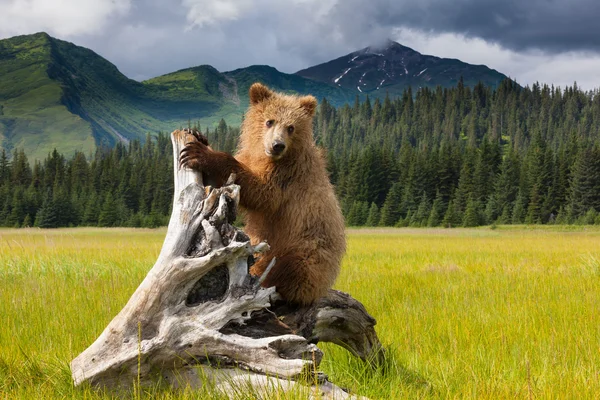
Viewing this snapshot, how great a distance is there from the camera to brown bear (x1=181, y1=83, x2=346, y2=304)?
4625 millimetres

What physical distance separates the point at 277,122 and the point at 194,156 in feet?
3.66

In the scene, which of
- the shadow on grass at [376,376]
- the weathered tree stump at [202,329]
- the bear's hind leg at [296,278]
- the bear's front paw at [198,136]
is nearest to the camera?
the weathered tree stump at [202,329]

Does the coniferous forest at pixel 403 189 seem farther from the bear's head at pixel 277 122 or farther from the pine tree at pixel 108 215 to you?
the bear's head at pixel 277 122

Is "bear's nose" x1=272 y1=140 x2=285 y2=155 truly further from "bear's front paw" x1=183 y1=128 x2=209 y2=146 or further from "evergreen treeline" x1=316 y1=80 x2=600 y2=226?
"evergreen treeline" x1=316 y1=80 x2=600 y2=226

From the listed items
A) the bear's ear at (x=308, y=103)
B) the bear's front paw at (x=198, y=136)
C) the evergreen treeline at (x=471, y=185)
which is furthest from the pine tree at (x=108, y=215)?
the bear's front paw at (x=198, y=136)

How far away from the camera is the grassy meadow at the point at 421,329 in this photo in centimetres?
464

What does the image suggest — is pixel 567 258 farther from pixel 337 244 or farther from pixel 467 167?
pixel 467 167

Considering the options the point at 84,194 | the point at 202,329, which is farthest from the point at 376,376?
the point at 84,194

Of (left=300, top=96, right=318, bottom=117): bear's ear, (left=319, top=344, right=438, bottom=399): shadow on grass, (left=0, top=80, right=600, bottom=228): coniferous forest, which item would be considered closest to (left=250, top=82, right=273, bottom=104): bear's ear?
(left=300, top=96, right=318, bottom=117): bear's ear

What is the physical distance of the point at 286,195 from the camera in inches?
197

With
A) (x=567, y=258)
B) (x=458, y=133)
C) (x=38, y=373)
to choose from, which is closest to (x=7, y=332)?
(x=38, y=373)

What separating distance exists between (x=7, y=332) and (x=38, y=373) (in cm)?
196

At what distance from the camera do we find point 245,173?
15.7 feet

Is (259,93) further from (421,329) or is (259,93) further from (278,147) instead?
(421,329)
